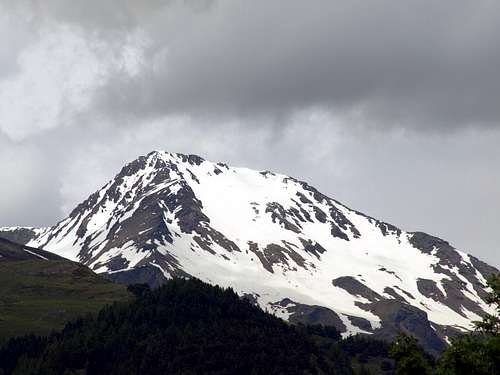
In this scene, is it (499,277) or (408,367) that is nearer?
(499,277)

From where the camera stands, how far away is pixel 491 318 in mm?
56500

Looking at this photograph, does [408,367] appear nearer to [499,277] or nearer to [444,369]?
[444,369]

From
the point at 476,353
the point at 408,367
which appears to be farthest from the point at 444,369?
the point at 408,367

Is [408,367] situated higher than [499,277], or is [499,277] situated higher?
[499,277]

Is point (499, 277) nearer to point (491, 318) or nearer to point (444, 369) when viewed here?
point (491, 318)

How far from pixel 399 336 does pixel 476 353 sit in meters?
14.0

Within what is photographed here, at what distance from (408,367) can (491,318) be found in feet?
37.3

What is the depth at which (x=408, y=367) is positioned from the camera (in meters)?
65.4

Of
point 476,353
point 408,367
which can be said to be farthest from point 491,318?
point 408,367

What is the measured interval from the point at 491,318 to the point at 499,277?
3.05 metres

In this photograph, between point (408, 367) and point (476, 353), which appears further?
point (408, 367)

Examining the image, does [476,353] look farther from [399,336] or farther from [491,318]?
[399,336]

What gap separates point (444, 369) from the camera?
190 feet

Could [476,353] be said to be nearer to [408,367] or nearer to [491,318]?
[491,318]
